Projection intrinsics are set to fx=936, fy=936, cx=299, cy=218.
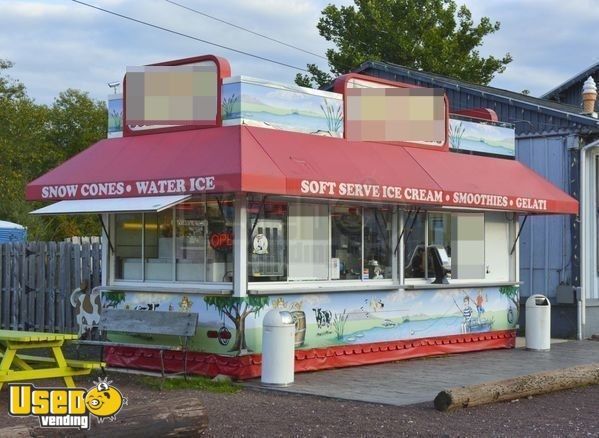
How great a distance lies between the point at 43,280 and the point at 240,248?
665cm

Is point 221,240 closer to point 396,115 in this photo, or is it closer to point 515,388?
point 396,115

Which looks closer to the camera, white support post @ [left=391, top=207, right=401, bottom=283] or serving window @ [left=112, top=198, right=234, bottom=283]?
serving window @ [left=112, top=198, right=234, bottom=283]

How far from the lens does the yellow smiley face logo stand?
7.23 m

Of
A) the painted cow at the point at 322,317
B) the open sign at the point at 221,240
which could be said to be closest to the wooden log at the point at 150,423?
the open sign at the point at 221,240

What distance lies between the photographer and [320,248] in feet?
43.0

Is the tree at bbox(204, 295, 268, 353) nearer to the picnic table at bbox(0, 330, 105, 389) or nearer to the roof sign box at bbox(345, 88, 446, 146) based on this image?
the picnic table at bbox(0, 330, 105, 389)

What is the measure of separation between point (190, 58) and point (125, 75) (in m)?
1.05

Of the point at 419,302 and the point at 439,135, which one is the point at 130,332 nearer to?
the point at 419,302

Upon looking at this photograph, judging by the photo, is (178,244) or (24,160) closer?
(178,244)

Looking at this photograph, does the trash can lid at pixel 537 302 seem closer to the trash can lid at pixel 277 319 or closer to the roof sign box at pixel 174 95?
the trash can lid at pixel 277 319

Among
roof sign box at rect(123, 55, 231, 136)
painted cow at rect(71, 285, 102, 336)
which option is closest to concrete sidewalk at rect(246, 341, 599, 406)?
painted cow at rect(71, 285, 102, 336)

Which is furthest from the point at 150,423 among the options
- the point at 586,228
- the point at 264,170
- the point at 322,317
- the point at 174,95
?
the point at 586,228

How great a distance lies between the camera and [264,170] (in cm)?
1132

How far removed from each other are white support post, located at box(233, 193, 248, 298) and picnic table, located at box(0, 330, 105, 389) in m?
2.08
